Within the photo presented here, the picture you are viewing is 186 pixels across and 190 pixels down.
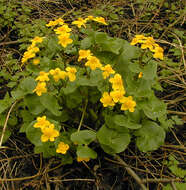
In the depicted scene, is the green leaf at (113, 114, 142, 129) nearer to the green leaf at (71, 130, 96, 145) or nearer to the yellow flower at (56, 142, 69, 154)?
the green leaf at (71, 130, 96, 145)

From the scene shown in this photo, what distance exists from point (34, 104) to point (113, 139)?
485 millimetres

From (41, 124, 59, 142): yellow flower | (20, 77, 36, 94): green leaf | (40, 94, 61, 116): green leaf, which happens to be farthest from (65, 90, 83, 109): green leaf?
(41, 124, 59, 142): yellow flower

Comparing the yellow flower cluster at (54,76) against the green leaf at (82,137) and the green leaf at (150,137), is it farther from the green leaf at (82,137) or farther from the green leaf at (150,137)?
the green leaf at (150,137)

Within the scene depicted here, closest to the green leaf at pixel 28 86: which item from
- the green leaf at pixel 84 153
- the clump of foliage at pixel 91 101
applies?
the clump of foliage at pixel 91 101

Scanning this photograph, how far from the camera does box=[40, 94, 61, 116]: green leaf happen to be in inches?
51.9

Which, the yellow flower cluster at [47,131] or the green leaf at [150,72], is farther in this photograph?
the green leaf at [150,72]

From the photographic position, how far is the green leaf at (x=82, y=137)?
1.28 m

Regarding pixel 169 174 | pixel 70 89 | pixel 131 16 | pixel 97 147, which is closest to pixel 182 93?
pixel 169 174

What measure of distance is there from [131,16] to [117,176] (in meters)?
1.94

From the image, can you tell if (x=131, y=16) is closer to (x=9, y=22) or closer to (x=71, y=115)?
(x=9, y=22)

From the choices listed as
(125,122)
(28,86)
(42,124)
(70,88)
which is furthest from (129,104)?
(28,86)

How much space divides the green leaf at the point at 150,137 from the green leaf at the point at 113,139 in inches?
3.4

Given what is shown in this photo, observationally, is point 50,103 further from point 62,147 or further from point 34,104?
point 62,147

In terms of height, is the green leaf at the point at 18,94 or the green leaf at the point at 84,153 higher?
the green leaf at the point at 18,94
